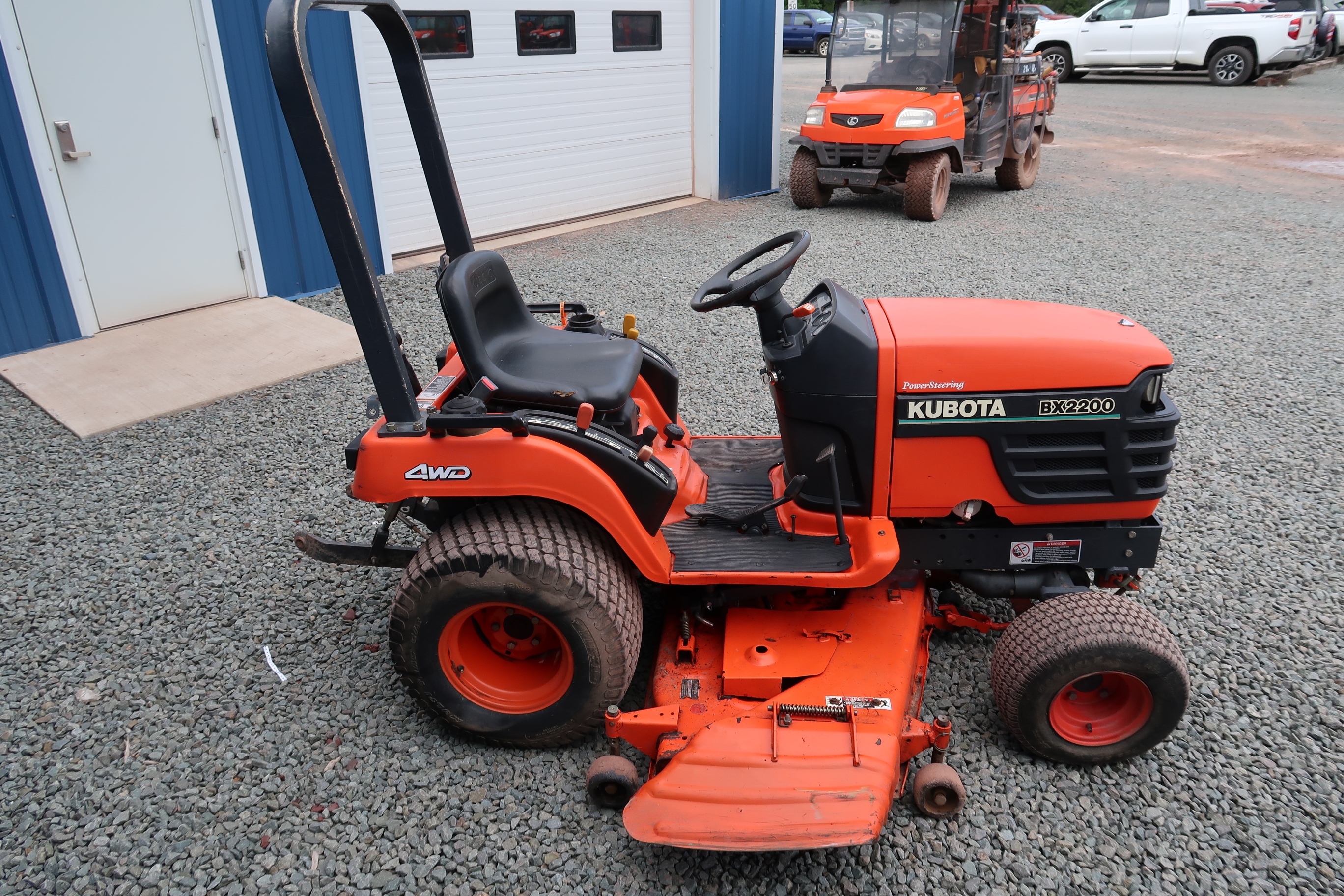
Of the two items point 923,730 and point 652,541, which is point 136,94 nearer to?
point 652,541

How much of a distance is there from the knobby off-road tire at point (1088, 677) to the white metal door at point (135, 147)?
5.80 m

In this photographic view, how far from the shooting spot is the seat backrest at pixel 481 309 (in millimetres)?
2639

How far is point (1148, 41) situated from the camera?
56.2 feet

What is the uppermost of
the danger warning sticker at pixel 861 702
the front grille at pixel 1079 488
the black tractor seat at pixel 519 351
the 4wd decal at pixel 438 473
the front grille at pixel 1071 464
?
the black tractor seat at pixel 519 351

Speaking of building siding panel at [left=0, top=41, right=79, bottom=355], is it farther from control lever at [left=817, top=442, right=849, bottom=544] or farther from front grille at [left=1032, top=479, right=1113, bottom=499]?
front grille at [left=1032, top=479, right=1113, bottom=499]

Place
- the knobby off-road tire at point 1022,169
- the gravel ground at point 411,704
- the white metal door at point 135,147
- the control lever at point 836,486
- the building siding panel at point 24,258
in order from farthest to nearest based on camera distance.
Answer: the knobby off-road tire at point 1022,169, the white metal door at point 135,147, the building siding panel at point 24,258, the control lever at point 836,486, the gravel ground at point 411,704

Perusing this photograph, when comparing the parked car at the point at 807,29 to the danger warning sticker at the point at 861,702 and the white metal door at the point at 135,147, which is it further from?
the danger warning sticker at the point at 861,702

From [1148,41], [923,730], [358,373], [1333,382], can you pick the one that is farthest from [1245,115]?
[923,730]

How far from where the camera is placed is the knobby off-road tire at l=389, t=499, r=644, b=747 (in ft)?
8.07

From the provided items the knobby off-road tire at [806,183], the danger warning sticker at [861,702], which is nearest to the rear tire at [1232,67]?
the knobby off-road tire at [806,183]

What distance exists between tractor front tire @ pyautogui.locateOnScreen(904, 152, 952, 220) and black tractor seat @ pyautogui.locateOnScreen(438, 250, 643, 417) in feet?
20.4

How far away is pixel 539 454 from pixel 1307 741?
237 cm

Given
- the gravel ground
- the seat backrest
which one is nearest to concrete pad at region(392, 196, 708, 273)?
the gravel ground

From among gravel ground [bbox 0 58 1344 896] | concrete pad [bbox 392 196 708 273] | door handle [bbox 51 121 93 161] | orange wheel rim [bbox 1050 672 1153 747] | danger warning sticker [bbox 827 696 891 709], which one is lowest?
gravel ground [bbox 0 58 1344 896]
